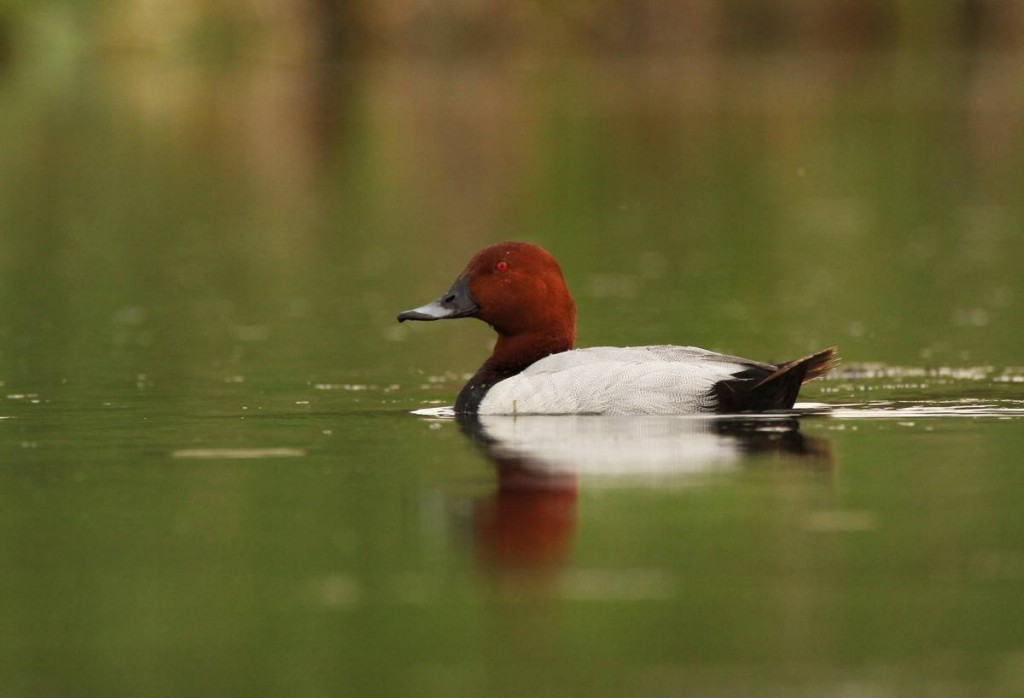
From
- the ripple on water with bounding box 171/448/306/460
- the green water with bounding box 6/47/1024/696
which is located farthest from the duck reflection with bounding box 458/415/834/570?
the ripple on water with bounding box 171/448/306/460

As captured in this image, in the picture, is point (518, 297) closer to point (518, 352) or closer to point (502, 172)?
point (518, 352)

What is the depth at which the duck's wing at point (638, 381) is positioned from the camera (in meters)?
10.3

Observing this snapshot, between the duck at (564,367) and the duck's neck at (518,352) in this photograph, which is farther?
the duck's neck at (518,352)

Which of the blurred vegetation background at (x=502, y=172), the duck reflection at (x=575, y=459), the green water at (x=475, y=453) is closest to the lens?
the green water at (x=475, y=453)

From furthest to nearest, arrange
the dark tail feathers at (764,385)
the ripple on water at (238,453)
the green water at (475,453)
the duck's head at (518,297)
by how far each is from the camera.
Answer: the duck's head at (518,297) → the dark tail feathers at (764,385) → the ripple on water at (238,453) → the green water at (475,453)

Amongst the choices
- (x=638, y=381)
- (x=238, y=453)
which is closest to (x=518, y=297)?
(x=638, y=381)

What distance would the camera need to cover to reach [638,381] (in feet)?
33.8

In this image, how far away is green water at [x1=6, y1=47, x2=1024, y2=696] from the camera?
6188 millimetres

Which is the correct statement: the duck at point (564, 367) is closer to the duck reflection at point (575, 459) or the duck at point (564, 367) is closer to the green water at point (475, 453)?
the duck reflection at point (575, 459)

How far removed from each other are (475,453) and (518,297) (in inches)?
64.5

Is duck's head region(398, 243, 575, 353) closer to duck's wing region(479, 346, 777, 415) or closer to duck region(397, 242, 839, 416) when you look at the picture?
duck region(397, 242, 839, 416)

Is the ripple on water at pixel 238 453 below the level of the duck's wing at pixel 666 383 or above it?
below

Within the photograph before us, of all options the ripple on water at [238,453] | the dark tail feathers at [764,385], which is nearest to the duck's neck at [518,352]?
the dark tail feathers at [764,385]

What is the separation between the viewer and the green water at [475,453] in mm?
6188
